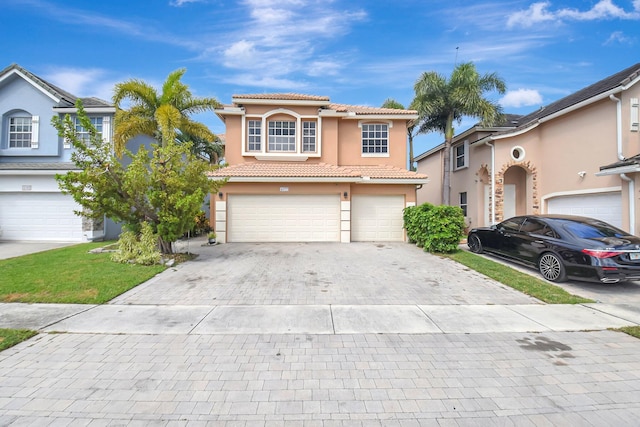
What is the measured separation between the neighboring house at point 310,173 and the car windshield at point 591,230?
22.1 feet

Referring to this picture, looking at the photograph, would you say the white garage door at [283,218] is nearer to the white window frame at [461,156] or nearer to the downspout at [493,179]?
the downspout at [493,179]

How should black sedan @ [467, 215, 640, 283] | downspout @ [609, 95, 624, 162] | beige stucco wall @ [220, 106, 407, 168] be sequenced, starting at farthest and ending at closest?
beige stucco wall @ [220, 106, 407, 168]
downspout @ [609, 95, 624, 162]
black sedan @ [467, 215, 640, 283]

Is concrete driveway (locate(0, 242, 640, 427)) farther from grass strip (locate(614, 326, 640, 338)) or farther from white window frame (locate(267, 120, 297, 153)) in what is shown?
white window frame (locate(267, 120, 297, 153))

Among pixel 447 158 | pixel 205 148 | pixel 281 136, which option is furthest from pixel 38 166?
pixel 447 158

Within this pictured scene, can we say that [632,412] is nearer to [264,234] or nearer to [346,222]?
[346,222]

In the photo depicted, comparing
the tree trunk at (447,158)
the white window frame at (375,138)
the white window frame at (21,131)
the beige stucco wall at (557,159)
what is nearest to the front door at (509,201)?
the beige stucco wall at (557,159)

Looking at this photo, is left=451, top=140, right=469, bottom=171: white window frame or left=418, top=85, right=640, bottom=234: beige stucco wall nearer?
left=418, top=85, right=640, bottom=234: beige stucco wall

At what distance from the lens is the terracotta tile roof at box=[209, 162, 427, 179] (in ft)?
43.2

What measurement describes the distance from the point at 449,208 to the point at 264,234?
797cm

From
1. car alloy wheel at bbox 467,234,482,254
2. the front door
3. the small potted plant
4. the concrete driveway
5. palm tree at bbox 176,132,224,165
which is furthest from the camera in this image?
palm tree at bbox 176,132,224,165

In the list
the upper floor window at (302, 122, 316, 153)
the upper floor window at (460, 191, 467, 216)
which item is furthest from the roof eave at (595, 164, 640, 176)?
the upper floor window at (302, 122, 316, 153)

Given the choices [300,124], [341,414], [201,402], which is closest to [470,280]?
[341,414]

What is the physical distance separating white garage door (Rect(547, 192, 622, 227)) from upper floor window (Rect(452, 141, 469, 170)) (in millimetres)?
5207

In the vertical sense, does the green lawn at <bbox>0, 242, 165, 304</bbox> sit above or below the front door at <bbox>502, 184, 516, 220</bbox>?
below
